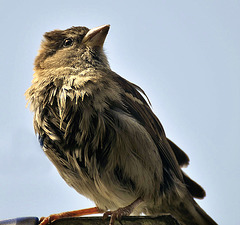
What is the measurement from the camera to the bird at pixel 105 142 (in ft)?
14.2

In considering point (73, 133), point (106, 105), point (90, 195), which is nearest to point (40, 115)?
point (73, 133)

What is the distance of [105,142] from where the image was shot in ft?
14.2

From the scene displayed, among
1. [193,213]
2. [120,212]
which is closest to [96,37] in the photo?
[120,212]

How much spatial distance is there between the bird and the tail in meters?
0.01

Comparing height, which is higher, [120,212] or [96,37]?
[96,37]

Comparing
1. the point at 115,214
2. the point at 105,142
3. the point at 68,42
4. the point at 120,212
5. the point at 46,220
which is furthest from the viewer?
the point at 68,42

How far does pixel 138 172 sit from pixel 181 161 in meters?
1.01

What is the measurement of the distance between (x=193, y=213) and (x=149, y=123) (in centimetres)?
117

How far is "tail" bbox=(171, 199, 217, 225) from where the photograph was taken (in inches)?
197

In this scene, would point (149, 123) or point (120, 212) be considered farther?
point (149, 123)

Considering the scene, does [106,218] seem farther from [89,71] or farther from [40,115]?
[89,71]

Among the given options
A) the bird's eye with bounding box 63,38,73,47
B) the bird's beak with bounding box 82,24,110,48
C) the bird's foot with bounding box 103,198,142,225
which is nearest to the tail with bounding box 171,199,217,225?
the bird's foot with bounding box 103,198,142,225

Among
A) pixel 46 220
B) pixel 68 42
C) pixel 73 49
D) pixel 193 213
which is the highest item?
pixel 68 42

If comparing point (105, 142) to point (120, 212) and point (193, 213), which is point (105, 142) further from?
point (193, 213)
